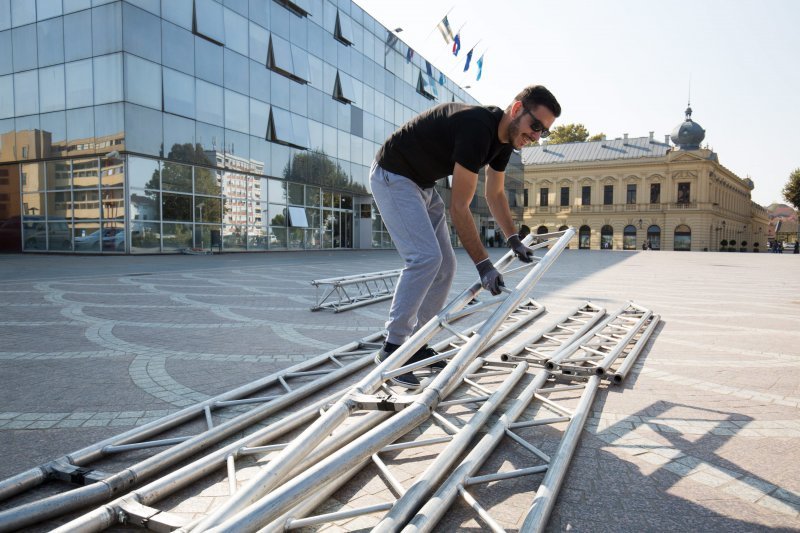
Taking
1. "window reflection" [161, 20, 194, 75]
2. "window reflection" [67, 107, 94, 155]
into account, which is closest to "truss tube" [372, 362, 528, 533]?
"window reflection" [67, 107, 94, 155]

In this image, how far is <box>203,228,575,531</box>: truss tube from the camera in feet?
4.63

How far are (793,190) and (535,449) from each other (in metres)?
78.0

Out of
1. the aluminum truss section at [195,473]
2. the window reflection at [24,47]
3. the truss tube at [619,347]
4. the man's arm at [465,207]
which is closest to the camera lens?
the aluminum truss section at [195,473]

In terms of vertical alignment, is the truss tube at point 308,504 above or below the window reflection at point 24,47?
below

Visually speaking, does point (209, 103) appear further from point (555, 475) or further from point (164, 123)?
point (555, 475)

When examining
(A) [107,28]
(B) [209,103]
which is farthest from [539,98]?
(B) [209,103]

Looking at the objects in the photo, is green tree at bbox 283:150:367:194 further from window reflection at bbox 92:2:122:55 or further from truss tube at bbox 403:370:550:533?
truss tube at bbox 403:370:550:533

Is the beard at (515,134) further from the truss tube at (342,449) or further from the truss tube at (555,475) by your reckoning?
Answer: the truss tube at (555,475)

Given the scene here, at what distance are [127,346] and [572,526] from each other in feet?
13.5

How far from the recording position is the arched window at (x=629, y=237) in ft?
211

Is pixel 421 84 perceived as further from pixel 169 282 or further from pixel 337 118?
pixel 169 282

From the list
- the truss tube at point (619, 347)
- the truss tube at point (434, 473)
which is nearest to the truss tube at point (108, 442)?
the truss tube at point (434, 473)

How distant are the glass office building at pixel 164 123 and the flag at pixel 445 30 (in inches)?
265

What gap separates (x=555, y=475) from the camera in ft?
6.66
